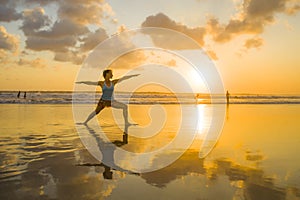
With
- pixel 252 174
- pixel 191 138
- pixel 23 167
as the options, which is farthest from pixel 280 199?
pixel 191 138

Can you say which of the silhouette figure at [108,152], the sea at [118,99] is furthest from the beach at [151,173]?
the sea at [118,99]

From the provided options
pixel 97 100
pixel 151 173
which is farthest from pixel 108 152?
pixel 97 100

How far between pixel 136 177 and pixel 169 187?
0.86 m

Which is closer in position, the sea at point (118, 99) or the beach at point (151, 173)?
the beach at point (151, 173)

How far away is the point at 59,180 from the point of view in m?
5.66

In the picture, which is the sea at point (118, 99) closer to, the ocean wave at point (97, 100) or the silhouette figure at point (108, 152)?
the ocean wave at point (97, 100)

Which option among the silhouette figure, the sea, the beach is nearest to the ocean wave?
the sea

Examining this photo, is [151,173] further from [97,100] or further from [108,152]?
[97,100]

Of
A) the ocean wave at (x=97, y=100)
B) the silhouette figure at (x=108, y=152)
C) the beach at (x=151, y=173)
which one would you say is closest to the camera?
the beach at (x=151, y=173)

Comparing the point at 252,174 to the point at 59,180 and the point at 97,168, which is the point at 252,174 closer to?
the point at 97,168

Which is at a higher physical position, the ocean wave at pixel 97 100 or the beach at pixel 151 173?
the ocean wave at pixel 97 100

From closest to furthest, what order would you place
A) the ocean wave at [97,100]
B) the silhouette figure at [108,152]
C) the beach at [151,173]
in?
the beach at [151,173] < the silhouette figure at [108,152] < the ocean wave at [97,100]

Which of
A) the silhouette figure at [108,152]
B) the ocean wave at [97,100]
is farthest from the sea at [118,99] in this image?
the silhouette figure at [108,152]

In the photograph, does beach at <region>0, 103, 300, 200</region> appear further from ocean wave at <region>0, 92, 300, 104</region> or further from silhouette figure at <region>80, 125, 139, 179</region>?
ocean wave at <region>0, 92, 300, 104</region>
